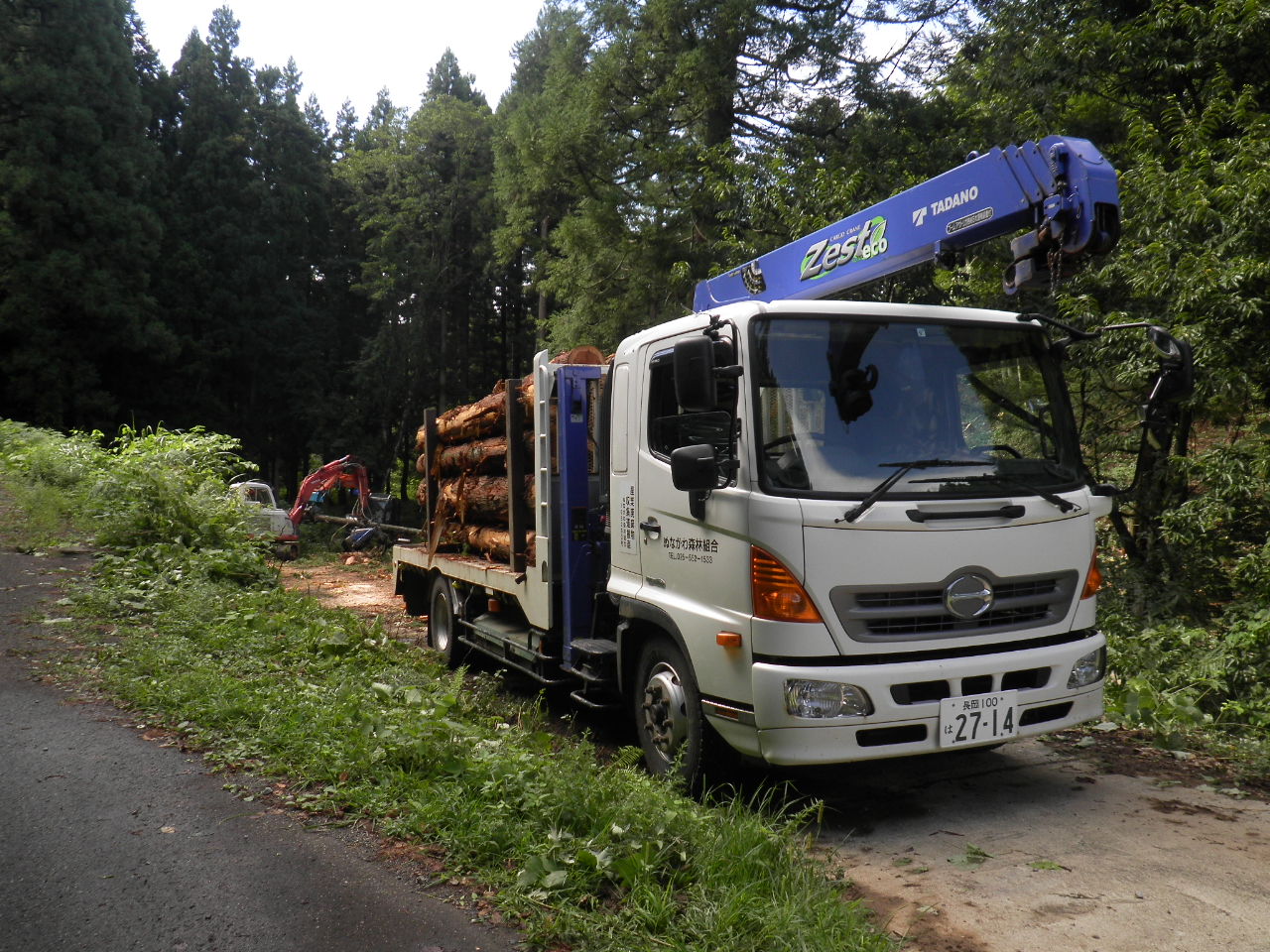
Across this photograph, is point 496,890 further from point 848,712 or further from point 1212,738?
point 1212,738

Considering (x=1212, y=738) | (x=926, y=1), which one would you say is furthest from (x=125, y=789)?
(x=926, y=1)

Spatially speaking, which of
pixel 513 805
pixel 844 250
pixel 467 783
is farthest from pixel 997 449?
pixel 467 783

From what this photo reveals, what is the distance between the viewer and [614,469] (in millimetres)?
6039

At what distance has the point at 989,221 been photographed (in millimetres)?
5191

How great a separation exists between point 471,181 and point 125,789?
31.9m

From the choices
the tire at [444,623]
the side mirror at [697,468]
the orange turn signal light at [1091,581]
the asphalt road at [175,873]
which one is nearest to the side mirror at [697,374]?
the side mirror at [697,468]

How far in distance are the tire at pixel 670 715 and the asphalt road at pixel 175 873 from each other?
1632mm

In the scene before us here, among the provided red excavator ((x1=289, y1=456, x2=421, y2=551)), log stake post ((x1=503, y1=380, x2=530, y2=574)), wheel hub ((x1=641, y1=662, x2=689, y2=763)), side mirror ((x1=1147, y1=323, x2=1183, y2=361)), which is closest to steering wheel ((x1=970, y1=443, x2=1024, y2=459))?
side mirror ((x1=1147, y1=323, x2=1183, y2=361))

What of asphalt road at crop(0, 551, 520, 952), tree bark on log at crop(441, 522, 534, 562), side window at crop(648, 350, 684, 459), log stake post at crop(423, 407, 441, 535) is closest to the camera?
asphalt road at crop(0, 551, 520, 952)

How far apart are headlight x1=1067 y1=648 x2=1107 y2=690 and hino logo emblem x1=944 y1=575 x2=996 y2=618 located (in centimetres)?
65

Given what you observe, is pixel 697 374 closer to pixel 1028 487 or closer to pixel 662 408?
pixel 662 408

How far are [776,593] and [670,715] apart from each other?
1.10 meters

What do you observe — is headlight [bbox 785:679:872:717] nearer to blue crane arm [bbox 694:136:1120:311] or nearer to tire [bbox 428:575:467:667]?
blue crane arm [bbox 694:136:1120:311]

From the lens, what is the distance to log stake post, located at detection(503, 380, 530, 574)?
7.13m
